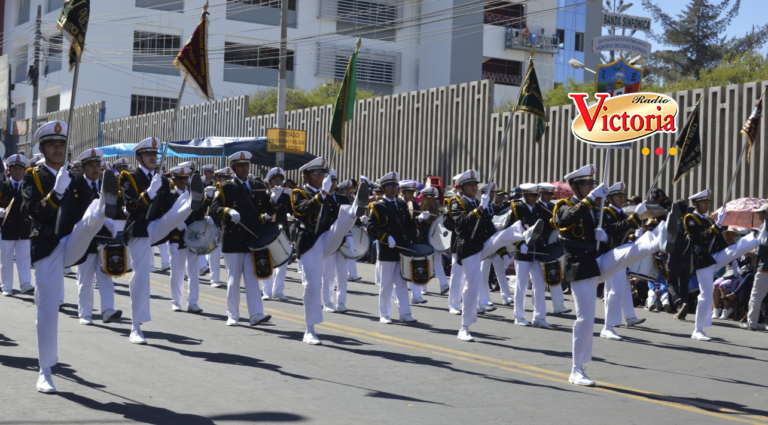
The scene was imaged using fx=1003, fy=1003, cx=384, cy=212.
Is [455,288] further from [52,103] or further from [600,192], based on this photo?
[52,103]

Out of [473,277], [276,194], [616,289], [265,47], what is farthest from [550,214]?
[265,47]

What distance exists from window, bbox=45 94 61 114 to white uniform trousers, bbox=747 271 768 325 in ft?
174

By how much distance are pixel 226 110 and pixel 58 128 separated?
31472mm

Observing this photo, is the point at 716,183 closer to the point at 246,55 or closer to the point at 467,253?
the point at 467,253

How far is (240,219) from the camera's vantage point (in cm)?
1280

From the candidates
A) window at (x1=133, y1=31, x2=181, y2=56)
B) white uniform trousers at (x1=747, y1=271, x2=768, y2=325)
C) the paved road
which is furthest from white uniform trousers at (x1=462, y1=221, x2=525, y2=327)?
window at (x1=133, y1=31, x2=181, y2=56)

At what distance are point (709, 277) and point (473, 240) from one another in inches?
139

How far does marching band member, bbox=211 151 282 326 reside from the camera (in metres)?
12.8

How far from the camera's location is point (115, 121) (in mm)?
49281

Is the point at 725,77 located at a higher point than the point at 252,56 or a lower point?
lower

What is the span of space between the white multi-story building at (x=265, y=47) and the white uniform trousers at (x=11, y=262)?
41495 millimetres

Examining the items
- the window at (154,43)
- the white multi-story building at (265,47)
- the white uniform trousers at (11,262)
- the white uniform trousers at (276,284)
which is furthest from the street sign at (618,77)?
the window at (154,43)

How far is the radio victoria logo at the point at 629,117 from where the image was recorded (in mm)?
14398

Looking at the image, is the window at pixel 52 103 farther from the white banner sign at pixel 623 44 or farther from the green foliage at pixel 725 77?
the white banner sign at pixel 623 44
